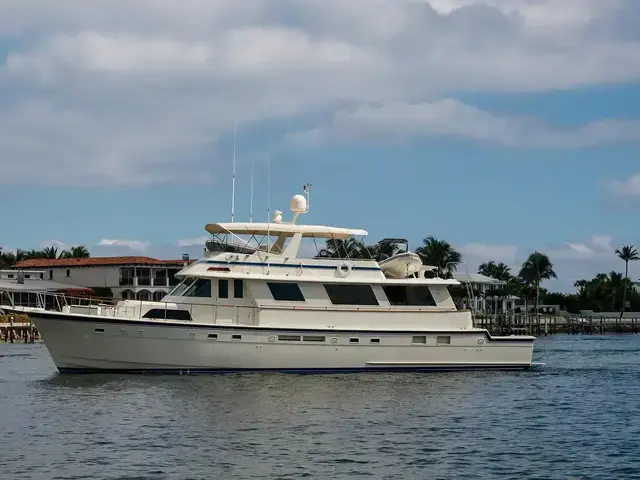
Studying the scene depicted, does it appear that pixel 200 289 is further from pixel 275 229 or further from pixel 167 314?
pixel 275 229

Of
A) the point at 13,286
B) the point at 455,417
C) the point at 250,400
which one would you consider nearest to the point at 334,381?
the point at 250,400

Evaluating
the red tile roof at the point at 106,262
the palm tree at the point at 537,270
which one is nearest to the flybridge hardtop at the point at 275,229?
the red tile roof at the point at 106,262

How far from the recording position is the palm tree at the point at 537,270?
10731cm

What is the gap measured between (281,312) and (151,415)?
8.92 m

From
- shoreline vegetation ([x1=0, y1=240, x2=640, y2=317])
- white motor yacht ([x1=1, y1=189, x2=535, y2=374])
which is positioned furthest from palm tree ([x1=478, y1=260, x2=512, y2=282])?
white motor yacht ([x1=1, y1=189, x2=535, y2=374])

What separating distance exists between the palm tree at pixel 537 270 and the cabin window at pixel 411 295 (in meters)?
75.0

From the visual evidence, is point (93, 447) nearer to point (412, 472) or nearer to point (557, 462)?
point (412, 472)

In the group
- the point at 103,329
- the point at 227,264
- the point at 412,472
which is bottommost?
the point at 412,472

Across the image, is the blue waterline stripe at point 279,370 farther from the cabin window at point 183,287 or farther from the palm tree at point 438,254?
the palm tree at point 438,254

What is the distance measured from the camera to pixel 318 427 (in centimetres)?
2314

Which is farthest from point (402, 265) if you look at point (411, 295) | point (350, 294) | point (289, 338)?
point (289, 338)

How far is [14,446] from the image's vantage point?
2070cm

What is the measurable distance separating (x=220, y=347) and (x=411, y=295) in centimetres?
686

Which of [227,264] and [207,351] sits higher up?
[227,264]
